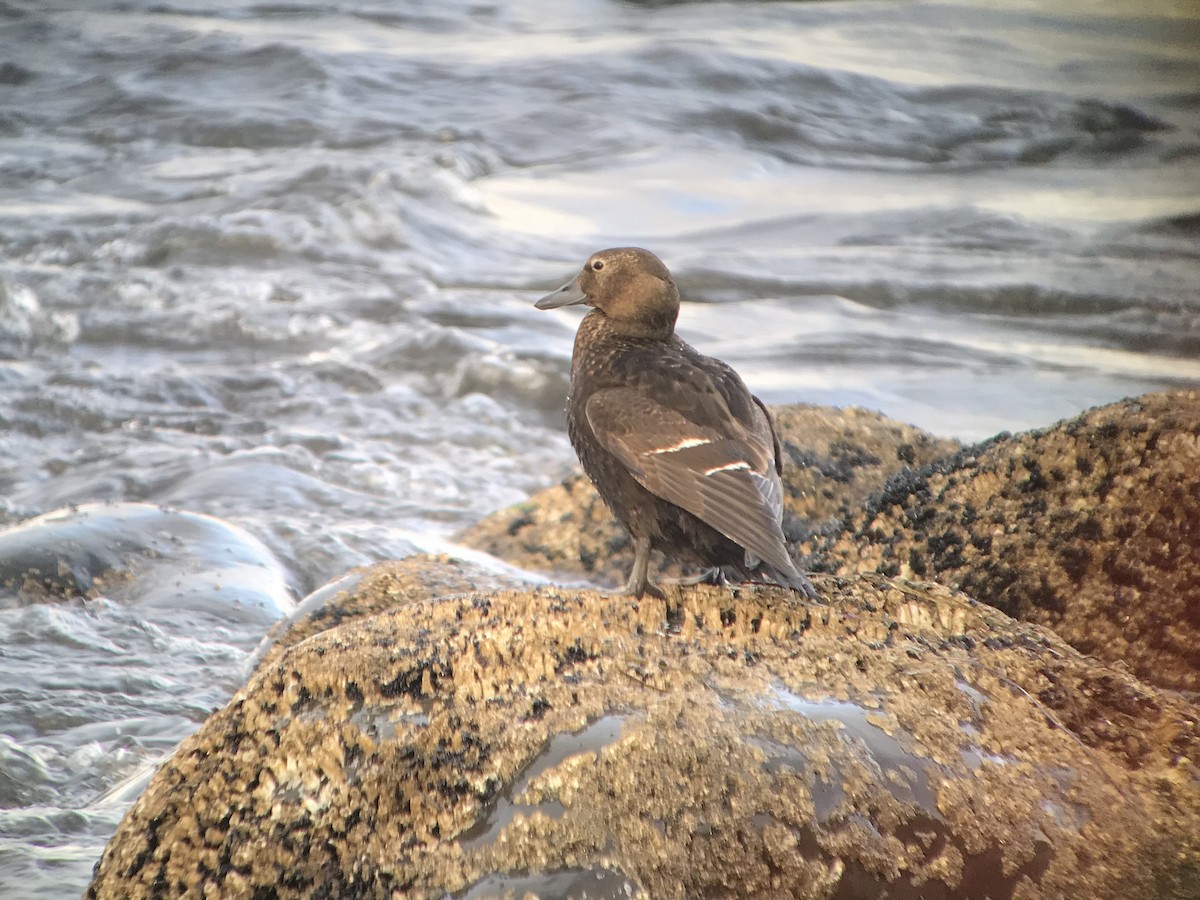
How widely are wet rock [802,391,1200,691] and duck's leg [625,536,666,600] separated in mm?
752

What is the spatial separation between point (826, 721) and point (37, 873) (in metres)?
2.01

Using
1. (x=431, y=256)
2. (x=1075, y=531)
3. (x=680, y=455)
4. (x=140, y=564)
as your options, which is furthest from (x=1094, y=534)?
(x=431, y=256)

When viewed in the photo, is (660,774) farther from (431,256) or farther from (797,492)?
(431,256)

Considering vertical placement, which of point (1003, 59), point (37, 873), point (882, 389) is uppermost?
point (1003, 59)

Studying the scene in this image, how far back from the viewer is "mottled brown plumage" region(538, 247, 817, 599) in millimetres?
2943

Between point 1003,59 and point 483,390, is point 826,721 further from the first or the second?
point 1003,59

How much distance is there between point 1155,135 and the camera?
5438 millimetres

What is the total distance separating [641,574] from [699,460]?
325 mm

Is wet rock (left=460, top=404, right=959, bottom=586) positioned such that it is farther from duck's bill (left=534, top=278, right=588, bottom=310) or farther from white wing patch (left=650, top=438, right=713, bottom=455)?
white wing patch (left=650, top=438, right=713, bottom=455)

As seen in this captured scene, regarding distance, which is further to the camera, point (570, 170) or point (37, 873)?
point (570, 170)

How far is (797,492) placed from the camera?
4.19 metres

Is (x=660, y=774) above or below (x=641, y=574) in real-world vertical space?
above

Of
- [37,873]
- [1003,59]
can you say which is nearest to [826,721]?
[37,873]

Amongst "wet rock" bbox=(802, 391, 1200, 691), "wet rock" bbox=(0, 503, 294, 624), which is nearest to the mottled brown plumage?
"wet rock" bbox=(802, 391, 1200, 691)
